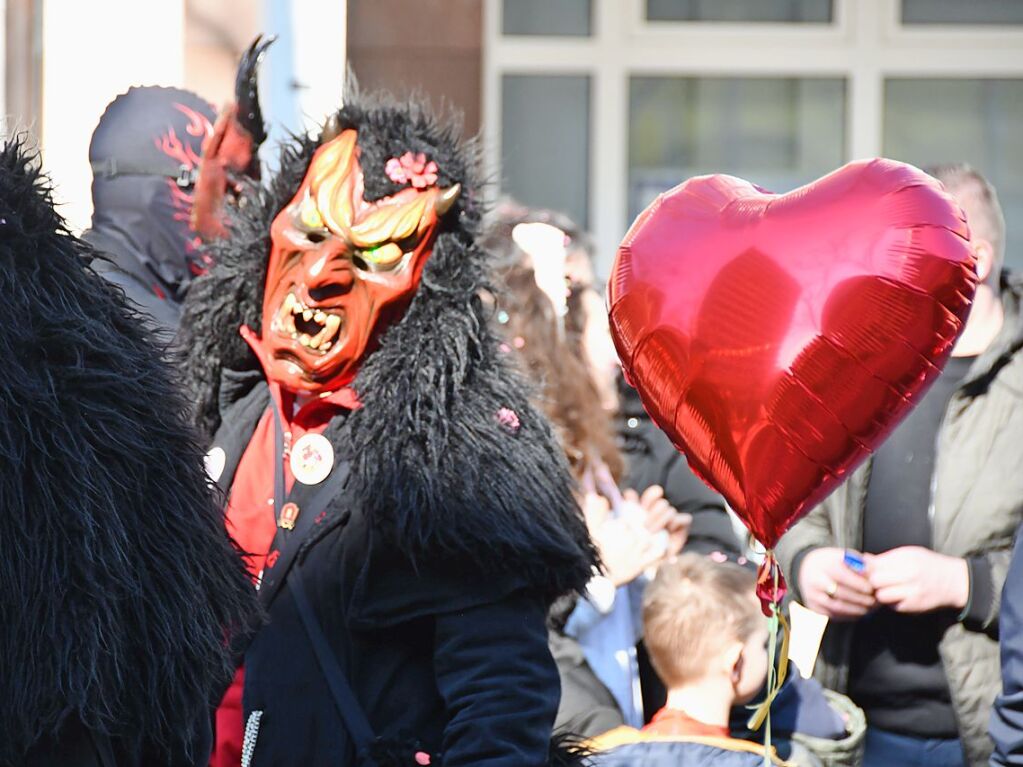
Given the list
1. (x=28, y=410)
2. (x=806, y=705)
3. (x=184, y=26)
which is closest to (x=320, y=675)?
(x=28, y=410)

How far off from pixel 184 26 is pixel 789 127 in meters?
2.83

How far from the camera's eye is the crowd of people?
1.77m

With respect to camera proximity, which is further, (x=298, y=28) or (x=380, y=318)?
(x=298, y=28)

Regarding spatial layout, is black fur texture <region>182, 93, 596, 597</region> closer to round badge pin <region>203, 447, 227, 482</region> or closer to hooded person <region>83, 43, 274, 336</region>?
round badge pin <region>203, 447, 227, 482</region>

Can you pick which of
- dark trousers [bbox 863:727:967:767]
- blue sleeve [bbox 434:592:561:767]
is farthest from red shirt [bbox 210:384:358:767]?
dark trousers [bbox 863:727:967:767]

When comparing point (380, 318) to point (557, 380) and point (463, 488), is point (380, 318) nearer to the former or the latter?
point (463, 488)

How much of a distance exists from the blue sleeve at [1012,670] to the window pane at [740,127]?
4308mm

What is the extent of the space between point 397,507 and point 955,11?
5.07 metres

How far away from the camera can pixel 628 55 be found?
659 cm

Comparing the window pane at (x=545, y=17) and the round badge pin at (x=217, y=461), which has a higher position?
the window pane at (x=545, y=17)

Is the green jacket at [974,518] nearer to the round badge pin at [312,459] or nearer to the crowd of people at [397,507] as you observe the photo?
the crowd of people at [397,507]

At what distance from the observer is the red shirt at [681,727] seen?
296 centimetres

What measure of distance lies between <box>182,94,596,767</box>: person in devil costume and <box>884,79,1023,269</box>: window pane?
4.38 m

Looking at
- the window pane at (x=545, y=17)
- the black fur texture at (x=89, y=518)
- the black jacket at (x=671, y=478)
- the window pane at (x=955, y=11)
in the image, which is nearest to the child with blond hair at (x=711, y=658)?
the black jacket at (x=671, y=478)
